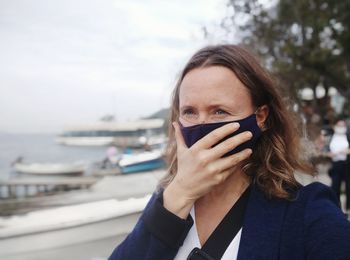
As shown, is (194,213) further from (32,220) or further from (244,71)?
(32,220)

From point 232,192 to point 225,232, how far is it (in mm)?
203

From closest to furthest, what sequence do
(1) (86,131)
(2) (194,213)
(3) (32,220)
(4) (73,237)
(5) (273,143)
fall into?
(2) (194,213)
(5) (273,143)
(4) (73,237)
(3) (32,220)
(1) (86,131)

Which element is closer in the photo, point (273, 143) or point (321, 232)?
point (321, 232)

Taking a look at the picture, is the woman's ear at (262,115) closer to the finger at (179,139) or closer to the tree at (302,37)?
the finger at (179,139)

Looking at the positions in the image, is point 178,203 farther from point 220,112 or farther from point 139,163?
point 139,163

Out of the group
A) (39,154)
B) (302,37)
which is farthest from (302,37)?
(39,154)

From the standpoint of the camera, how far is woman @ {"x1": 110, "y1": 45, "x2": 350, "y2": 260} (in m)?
1.13

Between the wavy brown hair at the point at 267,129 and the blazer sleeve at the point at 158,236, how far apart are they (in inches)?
15.0

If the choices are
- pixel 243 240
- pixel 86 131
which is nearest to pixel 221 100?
pixel 243 240

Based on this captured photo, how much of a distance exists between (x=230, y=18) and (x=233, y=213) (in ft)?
41.5

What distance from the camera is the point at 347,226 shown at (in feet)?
3.57

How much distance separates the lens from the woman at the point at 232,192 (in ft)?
3.70

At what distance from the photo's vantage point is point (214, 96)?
51.0 inches

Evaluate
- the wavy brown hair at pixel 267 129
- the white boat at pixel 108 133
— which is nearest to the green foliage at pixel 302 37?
the wavy brown hair at pixel 267 129
